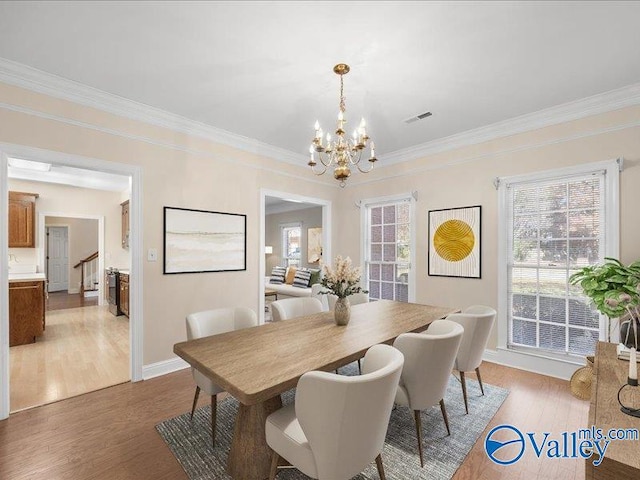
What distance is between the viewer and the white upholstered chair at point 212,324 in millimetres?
1989

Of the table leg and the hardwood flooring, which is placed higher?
the table leg

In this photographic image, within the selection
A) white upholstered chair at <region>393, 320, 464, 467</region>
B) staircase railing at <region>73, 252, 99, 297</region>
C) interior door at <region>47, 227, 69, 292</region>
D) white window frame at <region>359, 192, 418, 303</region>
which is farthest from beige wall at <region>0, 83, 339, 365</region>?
interior door at <region>47, 227, 69, 292</region>

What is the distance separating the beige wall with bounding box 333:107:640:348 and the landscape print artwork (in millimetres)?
1983

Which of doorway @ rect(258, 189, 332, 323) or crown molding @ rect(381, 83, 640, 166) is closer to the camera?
crown molding @ rect(381, 83, 640, 166)

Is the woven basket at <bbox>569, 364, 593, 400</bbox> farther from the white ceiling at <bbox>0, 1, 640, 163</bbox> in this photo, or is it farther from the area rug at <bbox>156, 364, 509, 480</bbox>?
the white ceiling at <bbox>0, 1, 640, 163</bbox>

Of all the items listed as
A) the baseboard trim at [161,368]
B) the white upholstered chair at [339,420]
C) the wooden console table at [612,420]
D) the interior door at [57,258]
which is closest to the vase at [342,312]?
the white upholstered chair at [339,420]

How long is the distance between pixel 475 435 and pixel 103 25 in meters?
3.76

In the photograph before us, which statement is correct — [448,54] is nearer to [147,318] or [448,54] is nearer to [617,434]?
[617,434]

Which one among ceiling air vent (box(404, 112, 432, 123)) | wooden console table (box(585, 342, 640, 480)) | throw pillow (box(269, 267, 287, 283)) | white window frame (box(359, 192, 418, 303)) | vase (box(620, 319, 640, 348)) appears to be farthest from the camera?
throw pillow (box(269, 267, 287, 283))

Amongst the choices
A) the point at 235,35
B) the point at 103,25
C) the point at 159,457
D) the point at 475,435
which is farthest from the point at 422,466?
the point at 103,25

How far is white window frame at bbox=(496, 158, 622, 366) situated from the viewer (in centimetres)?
278

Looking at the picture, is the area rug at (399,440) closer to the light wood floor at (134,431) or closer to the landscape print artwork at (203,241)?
the light wood floor at (134,431)

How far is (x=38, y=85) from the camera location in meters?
2.47

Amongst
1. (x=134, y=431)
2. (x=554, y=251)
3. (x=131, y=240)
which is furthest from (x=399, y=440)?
(x=131, y=240)
